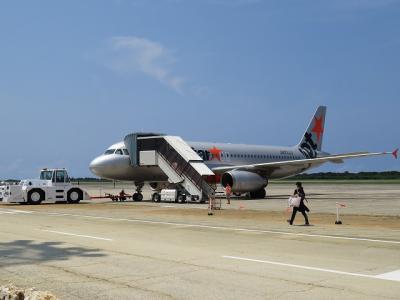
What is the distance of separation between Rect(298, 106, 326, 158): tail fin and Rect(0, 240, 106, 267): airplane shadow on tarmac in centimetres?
3908

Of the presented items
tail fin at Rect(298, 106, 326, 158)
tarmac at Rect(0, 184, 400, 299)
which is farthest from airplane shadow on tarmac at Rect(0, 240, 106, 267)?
tail fin at Rect(298, 106, 326, 158)

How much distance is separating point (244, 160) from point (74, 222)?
23.7 metres

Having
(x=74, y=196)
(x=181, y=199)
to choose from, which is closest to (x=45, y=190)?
(x=74, y=196)

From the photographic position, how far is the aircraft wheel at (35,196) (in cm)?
3275

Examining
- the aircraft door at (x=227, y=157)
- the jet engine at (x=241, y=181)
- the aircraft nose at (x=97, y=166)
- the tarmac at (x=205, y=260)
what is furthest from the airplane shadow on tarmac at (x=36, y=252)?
the aircraft door at (x=227, y=157)

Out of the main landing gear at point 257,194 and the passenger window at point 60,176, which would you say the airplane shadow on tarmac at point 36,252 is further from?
the main landing gear at point 257,194

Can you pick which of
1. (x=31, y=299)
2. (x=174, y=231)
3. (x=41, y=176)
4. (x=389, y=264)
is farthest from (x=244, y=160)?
(x=31, y=299)

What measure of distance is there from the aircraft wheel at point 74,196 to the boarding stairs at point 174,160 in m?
4.14

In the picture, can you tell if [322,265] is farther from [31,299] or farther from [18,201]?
[18,201]

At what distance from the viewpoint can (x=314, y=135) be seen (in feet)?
164

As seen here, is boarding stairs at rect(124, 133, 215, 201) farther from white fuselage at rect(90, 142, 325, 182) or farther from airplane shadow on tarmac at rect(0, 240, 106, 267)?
airplane shadow on tarmac at rect(0, 240, 106, 267)

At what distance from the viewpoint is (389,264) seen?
9547mm

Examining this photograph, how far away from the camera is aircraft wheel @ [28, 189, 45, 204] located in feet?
107

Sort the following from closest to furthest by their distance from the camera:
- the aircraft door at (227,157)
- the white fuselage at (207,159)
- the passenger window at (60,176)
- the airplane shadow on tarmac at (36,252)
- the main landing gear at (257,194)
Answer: the airplane shadow on tarmac at (36,252), the passenger window at (60,176), the white fuselage at (207,159), the main landing gear at (257,194), the aircraft door at (227,157)
